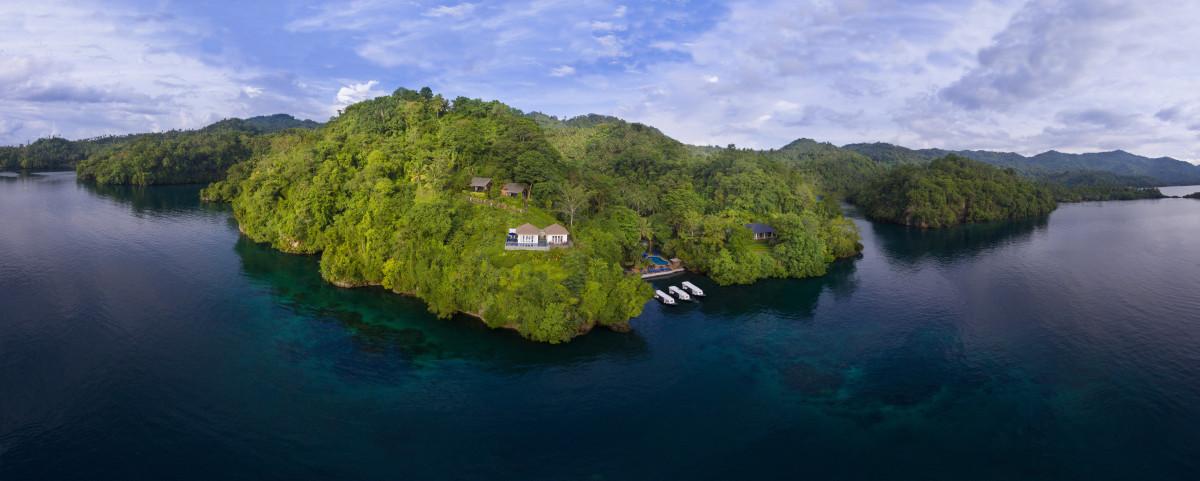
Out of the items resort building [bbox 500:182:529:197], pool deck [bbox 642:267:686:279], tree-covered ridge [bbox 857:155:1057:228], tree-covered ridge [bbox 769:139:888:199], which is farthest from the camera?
tree-covered ridge [bbox 769:139:888:199]

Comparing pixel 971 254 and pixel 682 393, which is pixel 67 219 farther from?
pixel 971 254

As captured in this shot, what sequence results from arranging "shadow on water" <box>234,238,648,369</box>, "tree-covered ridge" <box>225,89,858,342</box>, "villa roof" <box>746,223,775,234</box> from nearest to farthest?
"shadow on water" <box>234,238,648,369</box>, "tree-covered ridge" <box>225,89,858,342</box>, "villa roof" <box>746,223,775,234</box>

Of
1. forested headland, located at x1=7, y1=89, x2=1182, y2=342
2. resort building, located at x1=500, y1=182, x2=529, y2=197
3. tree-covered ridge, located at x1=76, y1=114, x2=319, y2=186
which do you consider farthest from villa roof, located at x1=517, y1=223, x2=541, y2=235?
tree-covered ridge, located at x1=76, y1=114, x2=319, y2=186

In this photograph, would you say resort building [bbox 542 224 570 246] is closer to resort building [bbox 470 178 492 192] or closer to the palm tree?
resort building [bbox 470 178 492 192]

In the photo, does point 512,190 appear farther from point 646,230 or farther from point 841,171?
point 841,171

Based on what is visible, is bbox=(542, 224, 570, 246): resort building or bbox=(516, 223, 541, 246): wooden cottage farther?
bbox=(542, 224, 570, 246): resort building

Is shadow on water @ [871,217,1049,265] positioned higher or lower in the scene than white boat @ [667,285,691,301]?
higher

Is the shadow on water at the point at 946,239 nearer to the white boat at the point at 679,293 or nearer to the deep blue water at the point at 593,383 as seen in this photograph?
the deep blue water at the point at 593,383
